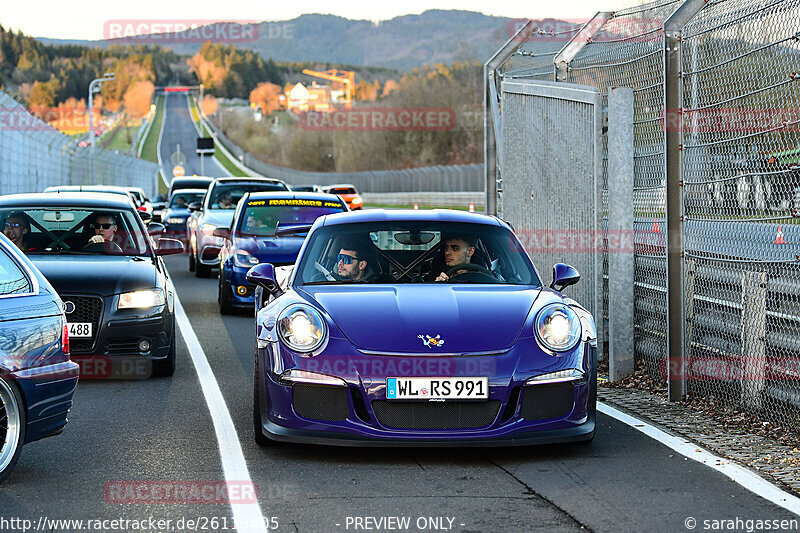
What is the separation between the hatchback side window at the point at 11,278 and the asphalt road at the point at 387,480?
2.96ft

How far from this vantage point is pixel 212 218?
20484mm

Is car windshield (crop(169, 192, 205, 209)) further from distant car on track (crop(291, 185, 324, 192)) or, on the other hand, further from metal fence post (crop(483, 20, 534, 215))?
distant car on track (crop(291, 185, 324, 192))

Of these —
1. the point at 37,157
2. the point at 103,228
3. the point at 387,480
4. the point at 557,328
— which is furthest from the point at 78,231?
the point at 37,157

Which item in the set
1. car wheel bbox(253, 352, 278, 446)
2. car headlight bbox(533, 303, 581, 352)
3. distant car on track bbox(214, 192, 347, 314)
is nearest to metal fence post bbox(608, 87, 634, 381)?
car headlight bbox(533, 303, 581, 352)

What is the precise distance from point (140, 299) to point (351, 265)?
2.76 meters

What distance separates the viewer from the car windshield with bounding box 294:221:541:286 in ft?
25.4

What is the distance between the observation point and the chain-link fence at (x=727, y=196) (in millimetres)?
7363

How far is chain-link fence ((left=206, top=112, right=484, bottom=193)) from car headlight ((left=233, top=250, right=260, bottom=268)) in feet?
139

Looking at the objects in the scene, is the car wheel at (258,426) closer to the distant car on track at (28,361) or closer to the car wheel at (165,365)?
the distant car on track at (28,361)

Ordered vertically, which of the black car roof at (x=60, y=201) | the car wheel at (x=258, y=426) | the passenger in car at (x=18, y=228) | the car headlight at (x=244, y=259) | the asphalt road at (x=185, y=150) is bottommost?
the car wheel at (x=258, y=426)

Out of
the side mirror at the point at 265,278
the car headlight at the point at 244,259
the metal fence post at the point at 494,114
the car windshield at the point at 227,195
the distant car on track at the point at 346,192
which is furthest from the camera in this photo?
the distant car on track at the point at 346,192

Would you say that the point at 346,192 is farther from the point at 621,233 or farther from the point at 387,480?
the point at 387,480

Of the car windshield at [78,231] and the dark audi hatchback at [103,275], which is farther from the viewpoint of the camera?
the car windshield at [78,231]

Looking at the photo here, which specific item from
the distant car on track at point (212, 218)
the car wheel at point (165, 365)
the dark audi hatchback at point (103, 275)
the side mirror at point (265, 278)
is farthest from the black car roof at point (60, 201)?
the distant car on track at point (212, 218)
